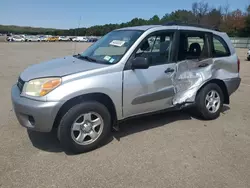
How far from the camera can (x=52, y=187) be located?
271 centimetres

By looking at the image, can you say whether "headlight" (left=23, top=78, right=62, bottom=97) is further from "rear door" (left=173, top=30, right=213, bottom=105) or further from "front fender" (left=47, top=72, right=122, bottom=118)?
"rear door" (left=173, top=30, right=213, bottom=105)

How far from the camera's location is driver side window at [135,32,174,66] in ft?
13.1

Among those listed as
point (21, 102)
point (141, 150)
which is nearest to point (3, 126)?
point (21, 102)

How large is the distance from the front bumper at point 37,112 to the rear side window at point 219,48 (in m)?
3.32

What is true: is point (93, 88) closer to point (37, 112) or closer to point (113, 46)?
point (37, 112)

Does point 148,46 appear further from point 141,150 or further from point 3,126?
point 3,126

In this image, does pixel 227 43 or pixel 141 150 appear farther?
pixel 227 43

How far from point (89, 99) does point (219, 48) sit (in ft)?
9.87

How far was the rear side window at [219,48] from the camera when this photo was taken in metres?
4.83

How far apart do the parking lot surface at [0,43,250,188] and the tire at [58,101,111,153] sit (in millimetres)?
125

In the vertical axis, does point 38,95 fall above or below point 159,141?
above

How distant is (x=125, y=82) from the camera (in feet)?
12.0

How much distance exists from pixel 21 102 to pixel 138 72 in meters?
1.76

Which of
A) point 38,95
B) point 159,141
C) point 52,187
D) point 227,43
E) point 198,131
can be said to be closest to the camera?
point 52,187
